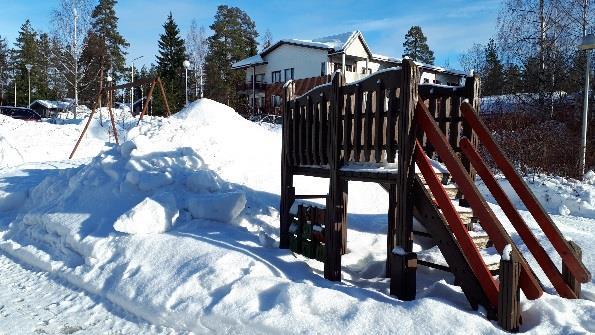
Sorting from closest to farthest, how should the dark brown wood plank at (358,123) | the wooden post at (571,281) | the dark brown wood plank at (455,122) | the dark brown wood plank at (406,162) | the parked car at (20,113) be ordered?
the wooden post at (571,281) → the dark brown wood plank at (406,162) → the dark brown wood plank at (358,123) → the dark brown wood plank at (455,122) → the parked car at (20,113)

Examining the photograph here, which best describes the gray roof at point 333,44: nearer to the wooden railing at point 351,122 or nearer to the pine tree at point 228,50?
the pine tree at point 228,50

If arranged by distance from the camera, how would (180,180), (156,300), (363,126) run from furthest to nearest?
(180,180) → (363,126) → (156,300)

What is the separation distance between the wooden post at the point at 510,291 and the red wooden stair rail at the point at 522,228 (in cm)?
91

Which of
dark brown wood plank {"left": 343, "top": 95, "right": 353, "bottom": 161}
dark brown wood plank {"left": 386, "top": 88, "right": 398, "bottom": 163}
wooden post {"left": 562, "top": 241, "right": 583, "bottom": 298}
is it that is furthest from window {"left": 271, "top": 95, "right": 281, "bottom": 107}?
wooden post {"left": 562, "top": 241, "right": 583, "bottom": 298}

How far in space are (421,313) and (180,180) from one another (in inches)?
193

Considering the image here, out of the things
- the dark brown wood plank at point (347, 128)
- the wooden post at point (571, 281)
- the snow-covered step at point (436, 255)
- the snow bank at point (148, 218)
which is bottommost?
the snow-covered step at point (436, 255)

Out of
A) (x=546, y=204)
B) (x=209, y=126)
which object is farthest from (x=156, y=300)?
(x=546, y=204)

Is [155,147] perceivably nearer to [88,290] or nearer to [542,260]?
[88,290]

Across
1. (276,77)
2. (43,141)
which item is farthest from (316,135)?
(276,77)

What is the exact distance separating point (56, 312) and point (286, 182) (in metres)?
3.06

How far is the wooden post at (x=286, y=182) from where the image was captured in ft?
20.2

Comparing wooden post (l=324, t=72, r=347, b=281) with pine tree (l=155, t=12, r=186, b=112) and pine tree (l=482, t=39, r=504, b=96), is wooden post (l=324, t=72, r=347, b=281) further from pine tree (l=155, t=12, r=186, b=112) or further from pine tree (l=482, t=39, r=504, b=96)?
pine tree (l=155, t=12, r=186, b=112)

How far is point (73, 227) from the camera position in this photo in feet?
22.5

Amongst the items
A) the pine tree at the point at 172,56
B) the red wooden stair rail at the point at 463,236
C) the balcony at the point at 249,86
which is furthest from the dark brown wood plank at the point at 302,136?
the pine tree at the point at 172,56
